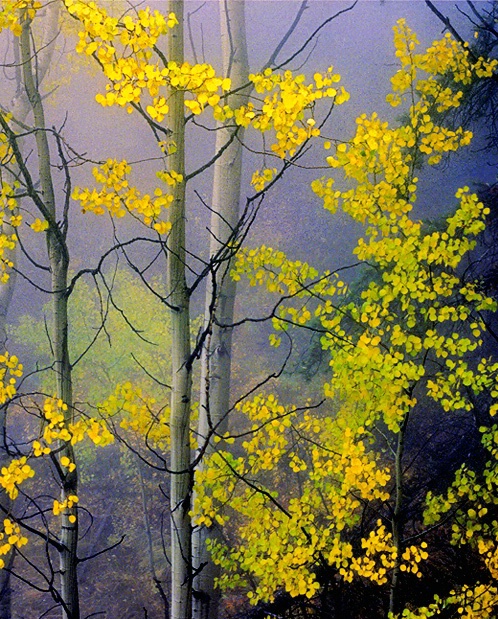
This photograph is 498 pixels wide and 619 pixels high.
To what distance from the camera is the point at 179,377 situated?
207 cm

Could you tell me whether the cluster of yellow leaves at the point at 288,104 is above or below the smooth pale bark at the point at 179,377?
above

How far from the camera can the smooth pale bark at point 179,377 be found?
206 centimetres

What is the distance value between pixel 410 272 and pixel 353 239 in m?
16.5

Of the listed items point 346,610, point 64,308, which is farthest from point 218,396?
point 346,610

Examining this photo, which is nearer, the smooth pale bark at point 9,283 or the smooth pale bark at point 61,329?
the smooth pale bark at point 61,329

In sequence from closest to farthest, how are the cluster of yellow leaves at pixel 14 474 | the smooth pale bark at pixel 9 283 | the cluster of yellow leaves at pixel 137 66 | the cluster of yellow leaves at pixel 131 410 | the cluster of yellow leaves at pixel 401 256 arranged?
the cluster of yellow leaves at pixel 137 66
the cluster of yellow leaves at pixel 14 474
the cluster of yellow leaves at pixel 131 410
the cluster of yellow leaves at pixel 401 256
the smooth pale bark at pixel 9 283

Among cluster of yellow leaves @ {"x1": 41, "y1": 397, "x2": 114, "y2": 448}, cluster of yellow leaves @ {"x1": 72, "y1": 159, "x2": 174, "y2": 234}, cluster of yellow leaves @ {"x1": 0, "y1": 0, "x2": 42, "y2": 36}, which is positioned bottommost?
cluster of yellow leaves @ {"x1": 41, "y1": 397, "x2": 114, "y2": 448}

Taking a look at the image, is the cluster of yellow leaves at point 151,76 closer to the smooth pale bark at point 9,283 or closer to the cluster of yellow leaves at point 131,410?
the cluster of yellow leaves at point 131,410

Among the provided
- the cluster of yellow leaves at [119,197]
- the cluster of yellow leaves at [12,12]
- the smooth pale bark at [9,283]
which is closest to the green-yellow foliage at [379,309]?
the cluster of yellow leaves at [119,197]

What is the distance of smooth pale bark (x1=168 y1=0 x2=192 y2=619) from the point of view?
2.06 m

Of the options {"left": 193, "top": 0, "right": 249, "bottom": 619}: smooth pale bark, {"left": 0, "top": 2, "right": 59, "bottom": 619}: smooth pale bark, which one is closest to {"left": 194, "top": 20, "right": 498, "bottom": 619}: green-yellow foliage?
{"left": 193, "top": 0, "right": 249, "bottom": 619}: smooth pale bark

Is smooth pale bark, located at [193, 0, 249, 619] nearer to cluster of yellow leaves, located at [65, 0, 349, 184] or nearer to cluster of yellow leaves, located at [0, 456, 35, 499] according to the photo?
cluster of yellow leaves, located at [0, 456, 35, 499]

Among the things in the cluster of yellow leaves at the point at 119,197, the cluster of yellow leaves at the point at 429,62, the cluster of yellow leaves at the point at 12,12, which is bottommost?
the cluster of yellow leaves at the point at 119,197

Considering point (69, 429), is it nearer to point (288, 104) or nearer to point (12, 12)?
point (288, 104)
